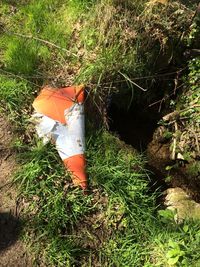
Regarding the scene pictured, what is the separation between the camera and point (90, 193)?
14.2ft

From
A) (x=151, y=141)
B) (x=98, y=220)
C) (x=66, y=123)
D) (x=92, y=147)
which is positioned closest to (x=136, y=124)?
(x=151, y=141)

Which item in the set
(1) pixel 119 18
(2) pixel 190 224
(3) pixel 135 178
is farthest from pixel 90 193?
(1) pixel 119 18

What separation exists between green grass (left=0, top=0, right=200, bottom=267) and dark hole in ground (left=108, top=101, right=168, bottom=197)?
0.79 ft

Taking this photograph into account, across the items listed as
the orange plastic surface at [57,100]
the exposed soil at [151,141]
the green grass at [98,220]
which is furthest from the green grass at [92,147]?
the exposed soil at [151,141]

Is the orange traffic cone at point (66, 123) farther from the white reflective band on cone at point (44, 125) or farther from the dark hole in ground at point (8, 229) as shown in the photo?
the dark hole in ground at point (8, 229)

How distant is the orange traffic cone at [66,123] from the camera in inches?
172

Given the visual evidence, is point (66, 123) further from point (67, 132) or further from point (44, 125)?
point (44, 125)

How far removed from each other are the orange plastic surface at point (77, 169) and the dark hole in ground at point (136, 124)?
1193 mm

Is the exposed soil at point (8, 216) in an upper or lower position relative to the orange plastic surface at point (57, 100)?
lower

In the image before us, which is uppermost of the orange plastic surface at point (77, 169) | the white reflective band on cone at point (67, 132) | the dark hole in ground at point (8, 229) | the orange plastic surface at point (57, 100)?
the orange plastic surface at point (57, 100)

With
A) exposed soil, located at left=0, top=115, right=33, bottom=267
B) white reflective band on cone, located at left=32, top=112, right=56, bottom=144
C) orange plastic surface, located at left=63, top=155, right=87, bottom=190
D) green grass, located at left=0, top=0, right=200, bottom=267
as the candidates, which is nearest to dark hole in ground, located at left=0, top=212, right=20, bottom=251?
exposed soil, located at left=0, top=115, right=33, bottom=267

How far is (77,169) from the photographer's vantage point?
14.3ft

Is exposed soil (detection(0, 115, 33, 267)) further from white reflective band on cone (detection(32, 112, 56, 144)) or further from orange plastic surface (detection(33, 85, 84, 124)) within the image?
orange plastic surface (detection(33, 85, 84, 124))

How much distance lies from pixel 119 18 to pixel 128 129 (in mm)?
1525
